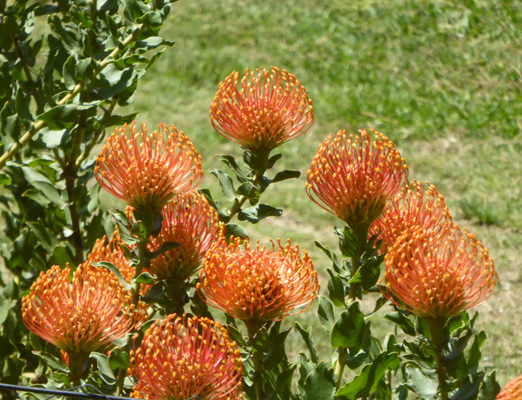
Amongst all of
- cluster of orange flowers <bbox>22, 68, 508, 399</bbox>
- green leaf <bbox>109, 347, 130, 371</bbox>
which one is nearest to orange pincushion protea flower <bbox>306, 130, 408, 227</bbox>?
cluster of orange flowers <bbox>22, 68, 508, 399</bbox>

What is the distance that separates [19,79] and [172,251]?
94cm

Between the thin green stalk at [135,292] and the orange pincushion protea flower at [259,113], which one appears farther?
the orange pincushion protea flower at [259,113]

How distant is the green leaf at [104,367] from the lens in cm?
154

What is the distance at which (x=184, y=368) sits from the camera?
4.51 feet

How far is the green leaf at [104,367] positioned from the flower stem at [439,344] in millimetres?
600

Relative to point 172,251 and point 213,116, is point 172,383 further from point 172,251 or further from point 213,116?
point 213,116

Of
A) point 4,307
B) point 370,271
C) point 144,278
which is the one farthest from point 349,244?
point 4,307

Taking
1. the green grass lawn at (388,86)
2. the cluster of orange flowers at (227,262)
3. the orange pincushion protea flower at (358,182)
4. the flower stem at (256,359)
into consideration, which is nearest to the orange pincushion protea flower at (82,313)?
the cluster of orange flowers at (227,262)

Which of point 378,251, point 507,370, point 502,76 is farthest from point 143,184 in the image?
point 502,76

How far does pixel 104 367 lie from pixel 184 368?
0.77ft

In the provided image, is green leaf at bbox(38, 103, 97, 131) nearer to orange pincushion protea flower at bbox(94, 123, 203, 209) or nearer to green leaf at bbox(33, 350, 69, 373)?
orange pincushion protea flower at bbox(94, 123, 203, 209)

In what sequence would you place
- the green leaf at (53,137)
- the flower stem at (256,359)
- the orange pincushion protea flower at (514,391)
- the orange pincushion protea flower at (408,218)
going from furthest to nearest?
the green leaf at (53,137) < the orange pincushion protea flower at (408,218) < the flower stem at (256,359) < the orange pincushion protea flower at (514,391)

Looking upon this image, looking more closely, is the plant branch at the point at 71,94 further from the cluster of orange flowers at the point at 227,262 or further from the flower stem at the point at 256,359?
the flower stem at the point at 256,359

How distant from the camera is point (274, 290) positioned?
1494mm
